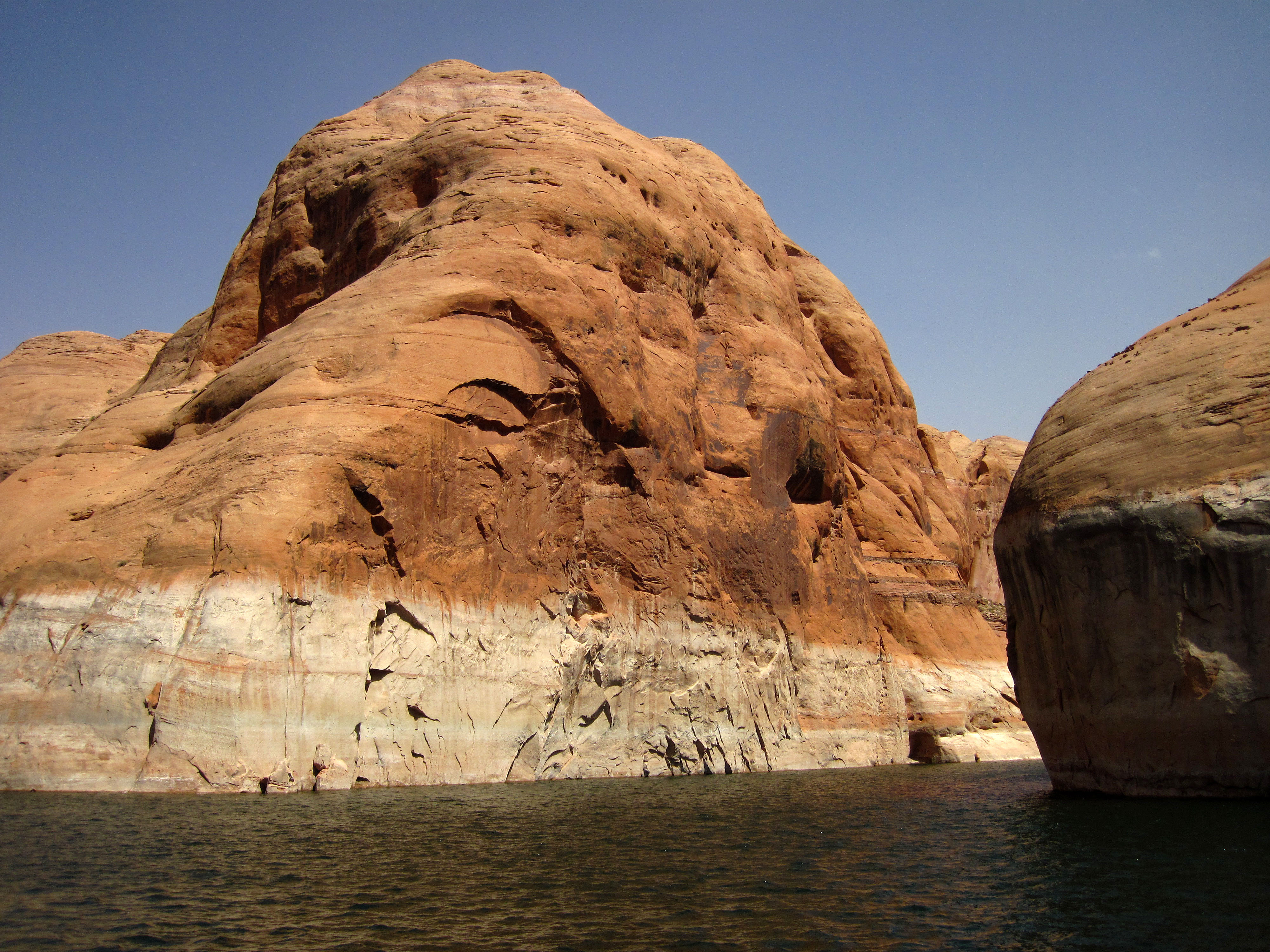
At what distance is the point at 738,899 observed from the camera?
11133 mm

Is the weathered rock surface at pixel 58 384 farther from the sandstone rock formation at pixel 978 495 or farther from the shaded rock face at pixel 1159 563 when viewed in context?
the sandstone rock formation at pixel 978 495

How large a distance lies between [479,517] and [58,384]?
35.3 metres

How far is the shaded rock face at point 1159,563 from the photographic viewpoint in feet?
53.7

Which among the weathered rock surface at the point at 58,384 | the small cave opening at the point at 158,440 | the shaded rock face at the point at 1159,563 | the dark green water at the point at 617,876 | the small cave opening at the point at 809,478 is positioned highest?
the weathered rock surface at the point at 58,384

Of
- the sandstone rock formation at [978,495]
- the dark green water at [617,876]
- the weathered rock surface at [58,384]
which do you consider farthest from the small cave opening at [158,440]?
the sandstone rock formation at [978,495]

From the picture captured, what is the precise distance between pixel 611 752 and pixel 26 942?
Answer: 18948mm

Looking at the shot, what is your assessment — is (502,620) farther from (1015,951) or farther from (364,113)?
(364,113)

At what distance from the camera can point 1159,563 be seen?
17344 mm

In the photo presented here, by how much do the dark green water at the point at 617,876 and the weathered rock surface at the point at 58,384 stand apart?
33.2m

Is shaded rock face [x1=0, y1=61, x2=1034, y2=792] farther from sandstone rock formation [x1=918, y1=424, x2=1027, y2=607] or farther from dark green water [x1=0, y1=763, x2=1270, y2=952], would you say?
sandstone rock formation [x1=918, y1=424, x2=1027, y2=607]

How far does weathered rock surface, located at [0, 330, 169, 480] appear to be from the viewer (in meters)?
46.1

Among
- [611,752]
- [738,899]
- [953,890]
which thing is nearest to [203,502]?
[611,752]

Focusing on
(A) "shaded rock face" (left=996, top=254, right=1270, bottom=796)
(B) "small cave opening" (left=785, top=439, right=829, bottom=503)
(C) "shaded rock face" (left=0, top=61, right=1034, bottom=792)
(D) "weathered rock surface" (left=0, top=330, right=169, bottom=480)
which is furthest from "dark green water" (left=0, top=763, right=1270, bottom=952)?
(D) "weathered rock surface" (left=0, top=330, right=169, bottom=480)

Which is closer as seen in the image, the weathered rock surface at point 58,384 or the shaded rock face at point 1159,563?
the shaded rock face at point 1159,563
